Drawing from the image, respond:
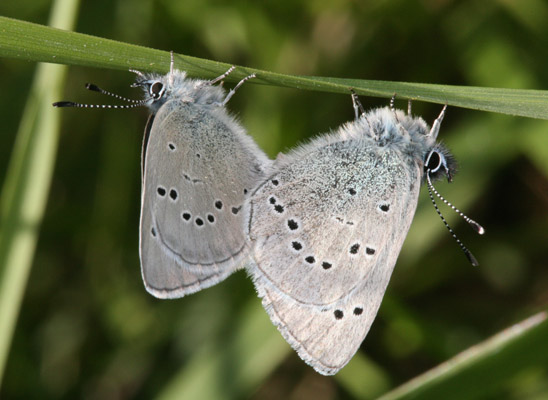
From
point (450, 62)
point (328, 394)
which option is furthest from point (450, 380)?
point (450, 62)

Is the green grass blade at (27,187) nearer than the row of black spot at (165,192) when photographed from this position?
No

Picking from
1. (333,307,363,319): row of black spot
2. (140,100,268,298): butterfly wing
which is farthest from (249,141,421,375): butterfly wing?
(140,100,268,298): butterfly wing

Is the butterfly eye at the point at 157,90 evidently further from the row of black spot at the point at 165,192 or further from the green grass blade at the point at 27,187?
the green grass blade at the point at 27,187

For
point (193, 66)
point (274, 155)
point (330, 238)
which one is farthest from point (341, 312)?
point (274, 155)

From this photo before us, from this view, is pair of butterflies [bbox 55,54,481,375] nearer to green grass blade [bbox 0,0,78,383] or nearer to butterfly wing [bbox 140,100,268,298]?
butterfly wing [bbox 140,100,268,298]

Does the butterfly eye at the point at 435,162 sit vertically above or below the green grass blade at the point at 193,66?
below

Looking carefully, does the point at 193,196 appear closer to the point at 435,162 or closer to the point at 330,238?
the point at 330,238

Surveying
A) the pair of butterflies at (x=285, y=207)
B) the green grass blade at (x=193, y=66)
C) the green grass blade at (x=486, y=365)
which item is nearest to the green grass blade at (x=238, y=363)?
the pair of butterflies at (x=285, y=207)
